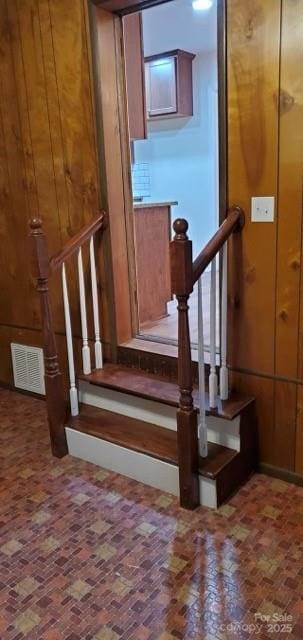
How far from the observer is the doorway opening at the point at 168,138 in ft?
10.00

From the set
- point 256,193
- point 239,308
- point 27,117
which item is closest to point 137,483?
point 239,308

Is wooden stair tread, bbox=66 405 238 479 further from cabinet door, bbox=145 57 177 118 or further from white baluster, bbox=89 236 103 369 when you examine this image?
cabinet door, bbox=145 57 177 118

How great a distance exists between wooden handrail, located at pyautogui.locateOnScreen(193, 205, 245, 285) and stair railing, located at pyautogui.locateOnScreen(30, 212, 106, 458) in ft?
2.40

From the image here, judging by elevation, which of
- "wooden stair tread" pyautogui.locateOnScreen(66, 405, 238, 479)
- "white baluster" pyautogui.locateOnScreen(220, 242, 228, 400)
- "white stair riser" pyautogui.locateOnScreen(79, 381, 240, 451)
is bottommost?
"wooden stair tread" pyautogui.locateOnScreen(66, 405, 238, 479)

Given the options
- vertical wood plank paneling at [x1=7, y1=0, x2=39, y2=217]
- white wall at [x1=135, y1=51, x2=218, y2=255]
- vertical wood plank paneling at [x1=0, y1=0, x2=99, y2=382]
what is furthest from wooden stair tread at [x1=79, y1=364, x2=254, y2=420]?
white wall at [x1=135, y1=51, x2=218, y2=255]

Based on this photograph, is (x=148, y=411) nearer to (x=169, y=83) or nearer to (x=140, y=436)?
(x=140, y=436)

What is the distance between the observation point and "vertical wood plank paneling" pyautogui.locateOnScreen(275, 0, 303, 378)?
189cm

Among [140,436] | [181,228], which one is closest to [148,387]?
[140,436]

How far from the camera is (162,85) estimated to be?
462 cm

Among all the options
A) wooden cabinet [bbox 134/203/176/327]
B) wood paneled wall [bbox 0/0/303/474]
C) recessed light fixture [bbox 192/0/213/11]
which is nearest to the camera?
wood paneled wall [bbox 0/0/303/474]

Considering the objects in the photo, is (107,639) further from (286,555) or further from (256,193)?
(256,193)

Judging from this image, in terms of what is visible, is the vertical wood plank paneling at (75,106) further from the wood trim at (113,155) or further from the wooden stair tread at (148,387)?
the wooden stair tread at (148,387)

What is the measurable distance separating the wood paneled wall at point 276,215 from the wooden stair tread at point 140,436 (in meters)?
0.31

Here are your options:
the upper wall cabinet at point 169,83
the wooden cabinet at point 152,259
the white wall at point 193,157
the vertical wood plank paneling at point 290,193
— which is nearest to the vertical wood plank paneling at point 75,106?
the wooden cabinet at point 152,259
